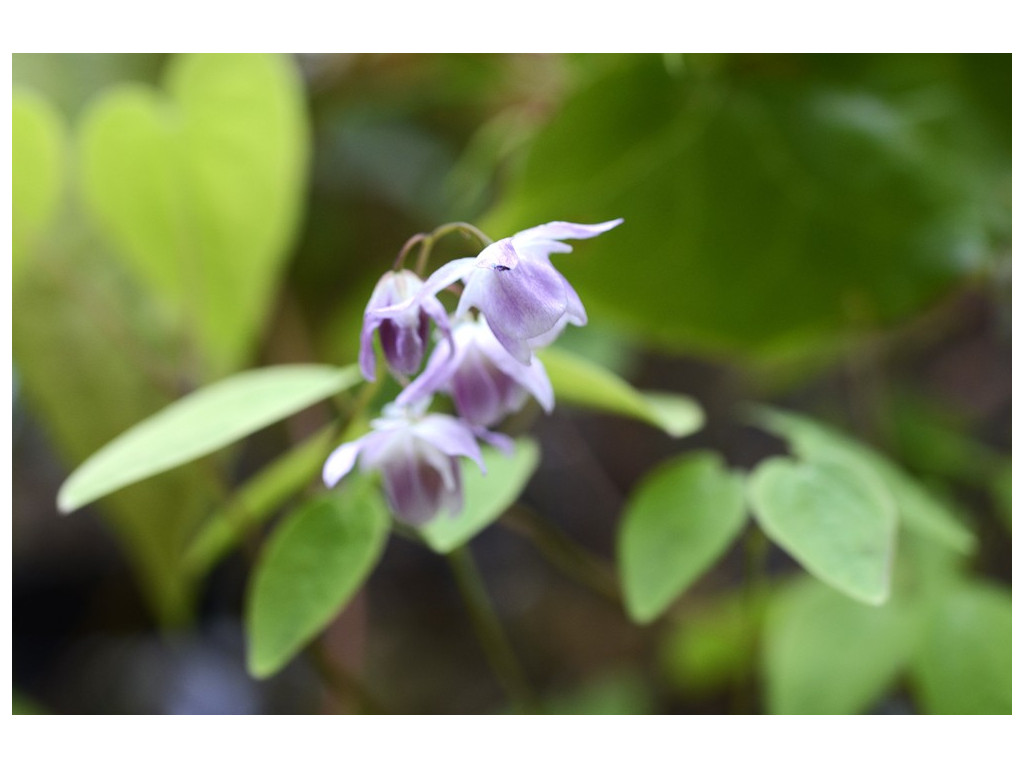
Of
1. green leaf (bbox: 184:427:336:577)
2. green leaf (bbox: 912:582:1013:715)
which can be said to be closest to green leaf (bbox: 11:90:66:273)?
green leaf (bbox: 184:427:336:577)

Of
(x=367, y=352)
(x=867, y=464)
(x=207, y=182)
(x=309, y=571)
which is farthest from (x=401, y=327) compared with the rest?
(x=207, y=182)

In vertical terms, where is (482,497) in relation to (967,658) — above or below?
above

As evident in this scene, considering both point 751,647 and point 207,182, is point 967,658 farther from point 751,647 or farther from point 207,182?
point 207,182

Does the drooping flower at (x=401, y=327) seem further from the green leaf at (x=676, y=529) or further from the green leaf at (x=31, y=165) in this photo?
the green leaf at (x=31, y=165)

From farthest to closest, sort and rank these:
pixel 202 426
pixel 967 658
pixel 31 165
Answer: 1. pixel 31 165
2. pixel 967 658
3. pixel 202 426

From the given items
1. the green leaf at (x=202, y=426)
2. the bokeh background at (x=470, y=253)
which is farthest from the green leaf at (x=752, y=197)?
the green leaf at (x=202, y=426)
